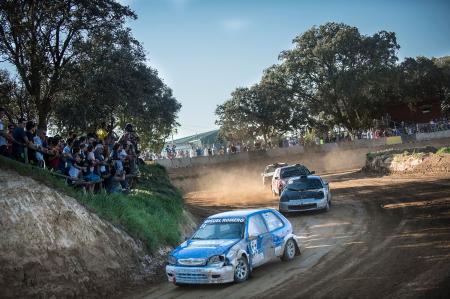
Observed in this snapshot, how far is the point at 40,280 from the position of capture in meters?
9.21

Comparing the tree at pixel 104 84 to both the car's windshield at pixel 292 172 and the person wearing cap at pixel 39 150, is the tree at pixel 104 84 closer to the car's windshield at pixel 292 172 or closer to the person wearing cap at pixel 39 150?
Result: the car's windshield at pixel 292 172

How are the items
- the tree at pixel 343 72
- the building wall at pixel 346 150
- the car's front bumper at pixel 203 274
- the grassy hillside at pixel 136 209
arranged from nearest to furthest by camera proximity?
the car's front bumper at pixel 203 274 → the grassy hillside at pixel 136 209 → the building wall at pixel 346 150 → the tree at pixel 343 72

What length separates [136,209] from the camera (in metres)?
14.2

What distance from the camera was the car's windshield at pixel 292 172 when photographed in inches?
993

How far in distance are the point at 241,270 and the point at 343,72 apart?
44.9m

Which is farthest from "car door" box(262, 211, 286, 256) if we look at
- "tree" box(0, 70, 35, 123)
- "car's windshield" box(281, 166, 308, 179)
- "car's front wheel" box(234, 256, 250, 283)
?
"tree" box(0, 70, 35, 123)

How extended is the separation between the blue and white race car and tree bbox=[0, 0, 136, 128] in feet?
44.6

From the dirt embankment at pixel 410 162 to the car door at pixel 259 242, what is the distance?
20.7m

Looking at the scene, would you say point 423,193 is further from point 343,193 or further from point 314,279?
point 314,279

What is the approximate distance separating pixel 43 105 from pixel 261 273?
15568 millimetres

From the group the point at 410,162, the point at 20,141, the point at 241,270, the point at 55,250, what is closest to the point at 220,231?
the point at 241,270

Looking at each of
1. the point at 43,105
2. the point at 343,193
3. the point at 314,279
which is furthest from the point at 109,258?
the point at 343,193

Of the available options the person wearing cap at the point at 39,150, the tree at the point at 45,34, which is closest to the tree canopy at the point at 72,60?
the tree at the point at 45,34

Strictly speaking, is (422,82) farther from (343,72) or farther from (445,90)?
(343,72)
